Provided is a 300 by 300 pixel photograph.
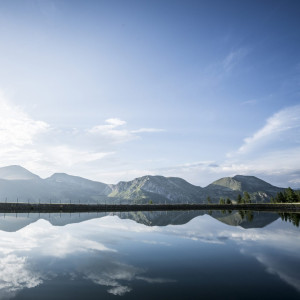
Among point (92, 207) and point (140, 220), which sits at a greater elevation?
point (140, 220)

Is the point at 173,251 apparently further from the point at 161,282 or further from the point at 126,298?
the point at 126,298

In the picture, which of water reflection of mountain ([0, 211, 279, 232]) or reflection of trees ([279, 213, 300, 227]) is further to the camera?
reflection of trees ([279, 213, 300, 227])

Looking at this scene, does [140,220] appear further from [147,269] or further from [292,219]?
[147,269]

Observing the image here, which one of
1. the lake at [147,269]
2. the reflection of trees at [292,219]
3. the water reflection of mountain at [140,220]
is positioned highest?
the lake at [147,269]

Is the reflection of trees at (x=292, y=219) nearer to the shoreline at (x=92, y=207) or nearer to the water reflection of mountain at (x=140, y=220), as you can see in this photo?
the water reflection of mountain at (x=140, y=220)

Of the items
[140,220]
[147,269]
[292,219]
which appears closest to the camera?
[147,269]

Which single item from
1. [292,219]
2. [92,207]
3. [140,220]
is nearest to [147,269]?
[140,220]

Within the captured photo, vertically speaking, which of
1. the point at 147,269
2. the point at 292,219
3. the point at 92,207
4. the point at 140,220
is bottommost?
the point at 292,219

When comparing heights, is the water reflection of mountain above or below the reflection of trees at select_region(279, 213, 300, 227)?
above

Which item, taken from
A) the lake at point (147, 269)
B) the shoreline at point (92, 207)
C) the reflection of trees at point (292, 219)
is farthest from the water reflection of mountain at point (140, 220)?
the shoreline at point (92, 207)

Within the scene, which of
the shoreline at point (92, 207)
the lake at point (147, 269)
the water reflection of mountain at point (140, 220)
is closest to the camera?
the lake at point (147, 269)

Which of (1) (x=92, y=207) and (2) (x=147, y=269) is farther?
(1) (x=92, y=207)

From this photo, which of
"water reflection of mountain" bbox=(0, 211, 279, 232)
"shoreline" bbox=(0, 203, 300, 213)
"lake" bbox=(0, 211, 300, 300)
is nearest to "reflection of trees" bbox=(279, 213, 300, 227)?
"water reflection of mountain" bbox=(0, 211, 279, 232)

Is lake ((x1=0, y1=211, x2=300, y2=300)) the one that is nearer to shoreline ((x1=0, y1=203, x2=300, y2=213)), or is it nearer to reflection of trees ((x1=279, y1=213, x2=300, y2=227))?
reflection of trees ((x1=279, y1=213, x2=300, y2=227))
